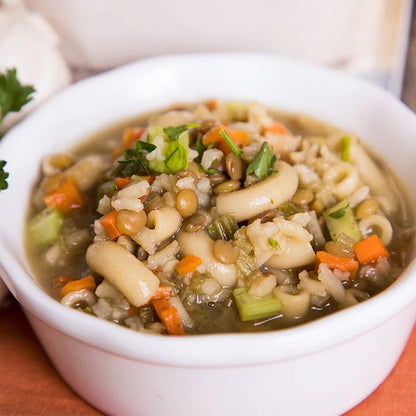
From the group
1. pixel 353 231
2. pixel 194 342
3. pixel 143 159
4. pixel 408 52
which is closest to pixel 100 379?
pixel 194 342

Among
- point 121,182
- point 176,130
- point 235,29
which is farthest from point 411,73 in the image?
point 121,182

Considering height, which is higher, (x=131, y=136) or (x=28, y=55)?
(x=28, y=55)

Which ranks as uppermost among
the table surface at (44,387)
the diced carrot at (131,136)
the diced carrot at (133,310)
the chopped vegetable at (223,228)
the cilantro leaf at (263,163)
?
the cilantro leaf at (263,163)

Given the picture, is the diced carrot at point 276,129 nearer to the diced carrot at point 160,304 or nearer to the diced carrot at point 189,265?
the diced carrot at point 189,265

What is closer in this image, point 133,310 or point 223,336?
point 223,336

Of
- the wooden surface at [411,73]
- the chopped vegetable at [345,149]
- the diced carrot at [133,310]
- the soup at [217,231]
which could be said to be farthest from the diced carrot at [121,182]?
the wooden surface at [411,73]

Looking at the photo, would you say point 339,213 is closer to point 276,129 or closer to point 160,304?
point 276,129
